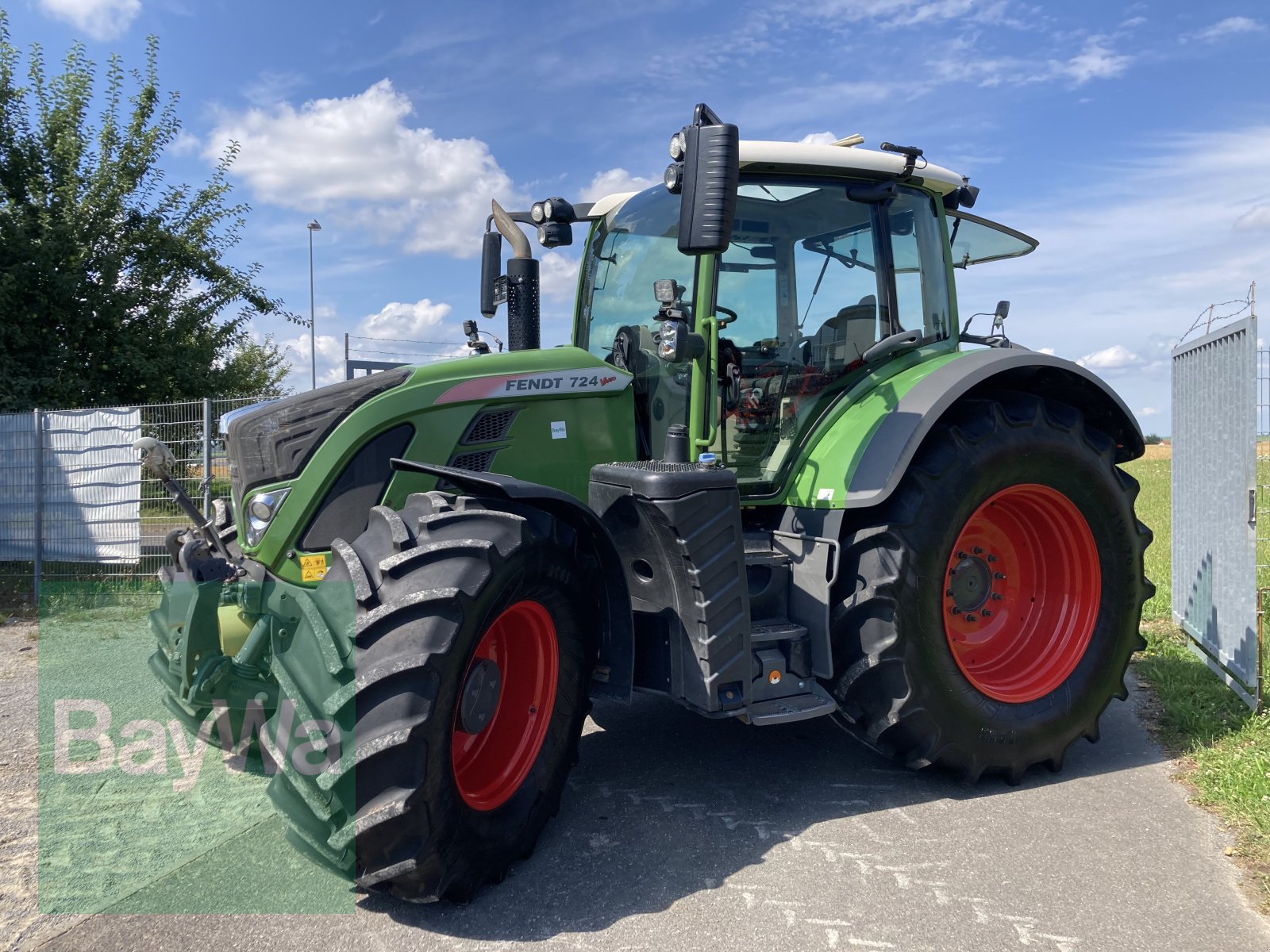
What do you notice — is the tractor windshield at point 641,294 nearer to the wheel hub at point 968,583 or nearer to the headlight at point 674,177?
the headlight at point 674,177

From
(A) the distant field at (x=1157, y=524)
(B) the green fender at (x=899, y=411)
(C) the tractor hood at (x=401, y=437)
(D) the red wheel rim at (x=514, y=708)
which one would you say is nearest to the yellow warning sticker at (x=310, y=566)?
(C) the tractor hood at (x=401, y=437)

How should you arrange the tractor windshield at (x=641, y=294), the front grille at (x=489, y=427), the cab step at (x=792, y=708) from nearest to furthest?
the cab step at (x=792, y=708), the front grille at (x=489, y=427), the tractor windshield at (x=641, y=294)

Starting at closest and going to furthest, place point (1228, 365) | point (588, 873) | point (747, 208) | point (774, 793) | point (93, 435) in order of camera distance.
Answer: point (588, 873) → point (774, 793) → point (747, 208) → point (1228, 365) → point (93, 435)

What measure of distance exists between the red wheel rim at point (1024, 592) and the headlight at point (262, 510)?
271 cm

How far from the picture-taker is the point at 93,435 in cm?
865

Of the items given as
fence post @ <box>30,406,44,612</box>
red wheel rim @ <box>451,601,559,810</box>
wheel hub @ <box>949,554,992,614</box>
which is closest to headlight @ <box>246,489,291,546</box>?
red wheel rim @ <box>451,601,559,810</box>

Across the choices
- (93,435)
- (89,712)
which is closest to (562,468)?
(89,712)

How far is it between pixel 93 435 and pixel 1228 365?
8754mm

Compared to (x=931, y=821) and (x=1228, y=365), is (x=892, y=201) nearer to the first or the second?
(x=1228, y=365)

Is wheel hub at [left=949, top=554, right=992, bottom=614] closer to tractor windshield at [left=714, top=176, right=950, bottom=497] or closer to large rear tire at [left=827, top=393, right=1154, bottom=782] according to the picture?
large rear tire at [left=827, top=393, right=1154, bottom=782]

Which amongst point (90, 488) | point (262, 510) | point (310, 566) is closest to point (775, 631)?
point (310, 566)

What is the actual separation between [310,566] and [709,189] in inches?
73.4

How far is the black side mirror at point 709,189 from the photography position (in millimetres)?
3074

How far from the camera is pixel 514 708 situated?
3264 millimetres
